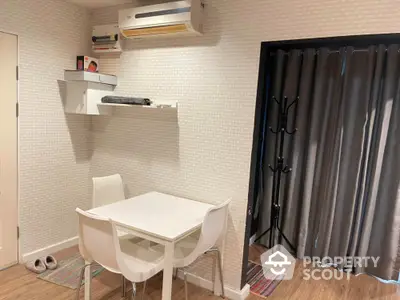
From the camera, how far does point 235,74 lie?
2.34 metres

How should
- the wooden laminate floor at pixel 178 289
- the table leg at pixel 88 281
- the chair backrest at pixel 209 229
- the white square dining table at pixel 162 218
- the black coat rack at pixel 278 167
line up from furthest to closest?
the black coat rack at pixel 278 167, the wooden laminate floor at pixel 178 289, the table leg at pixel 88 281, the chair backrest at pixel 209 229, the white square dining table at pixel 162 218

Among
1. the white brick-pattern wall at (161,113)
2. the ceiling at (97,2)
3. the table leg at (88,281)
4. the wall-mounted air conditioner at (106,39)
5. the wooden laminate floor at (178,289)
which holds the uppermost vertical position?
the ceiling at (97,2)

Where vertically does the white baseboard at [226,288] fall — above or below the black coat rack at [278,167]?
below

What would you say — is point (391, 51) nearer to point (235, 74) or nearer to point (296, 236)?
point (235, 74)

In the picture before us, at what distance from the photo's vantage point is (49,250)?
119 inches

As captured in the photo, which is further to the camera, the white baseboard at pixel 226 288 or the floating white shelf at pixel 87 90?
the floating white shelf at pixel 87 90

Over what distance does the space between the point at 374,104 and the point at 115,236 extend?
239 centimetres

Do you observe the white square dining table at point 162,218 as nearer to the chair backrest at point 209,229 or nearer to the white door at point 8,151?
the chair backrest at point 209,229

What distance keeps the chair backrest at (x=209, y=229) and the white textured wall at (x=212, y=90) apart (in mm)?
270

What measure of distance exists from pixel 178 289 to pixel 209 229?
2.81 ft

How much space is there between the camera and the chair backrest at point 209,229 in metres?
2.01

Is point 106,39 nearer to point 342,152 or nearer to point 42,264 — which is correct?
point 42,264

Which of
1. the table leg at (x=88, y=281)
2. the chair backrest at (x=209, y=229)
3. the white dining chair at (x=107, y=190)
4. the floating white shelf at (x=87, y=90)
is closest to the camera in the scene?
the chair backrest at (x=209, y=229)

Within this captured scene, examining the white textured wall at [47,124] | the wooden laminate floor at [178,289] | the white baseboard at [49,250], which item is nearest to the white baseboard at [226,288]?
the wooden laminate floor at [178,289]
